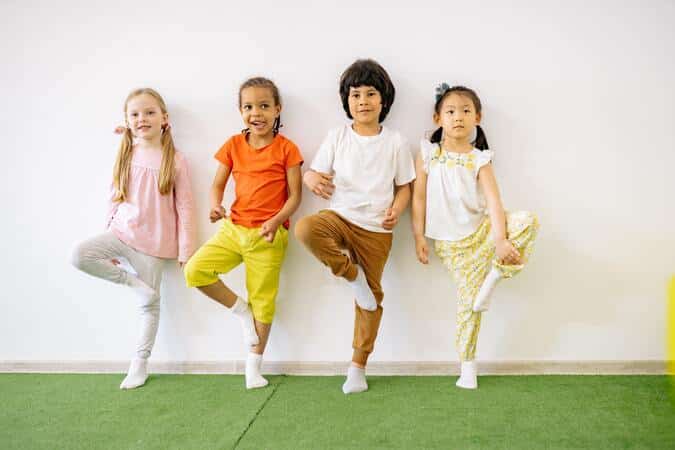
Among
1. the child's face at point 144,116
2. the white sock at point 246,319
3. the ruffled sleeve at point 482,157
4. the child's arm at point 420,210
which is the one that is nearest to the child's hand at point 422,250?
the child's arm at point 420,210

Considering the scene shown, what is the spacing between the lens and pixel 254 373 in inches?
88.3

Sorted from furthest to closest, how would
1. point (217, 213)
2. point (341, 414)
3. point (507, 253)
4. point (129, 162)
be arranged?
1. point (129, 162)
2. point (217, 213)
3. point (507, 253)
4. point (341, 414)

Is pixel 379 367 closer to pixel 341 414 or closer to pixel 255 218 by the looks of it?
pixel 341 414

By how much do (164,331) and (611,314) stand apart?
2.00 m

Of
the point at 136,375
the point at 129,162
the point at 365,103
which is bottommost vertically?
the point at 136,375

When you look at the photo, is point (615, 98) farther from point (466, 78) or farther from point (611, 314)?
point (611, 314)

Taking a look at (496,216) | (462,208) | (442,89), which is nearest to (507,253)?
(496,216)

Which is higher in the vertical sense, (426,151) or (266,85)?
(266,85)

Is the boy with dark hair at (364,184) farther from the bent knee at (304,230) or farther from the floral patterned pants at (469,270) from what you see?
the floral patterned pants at (469,270)

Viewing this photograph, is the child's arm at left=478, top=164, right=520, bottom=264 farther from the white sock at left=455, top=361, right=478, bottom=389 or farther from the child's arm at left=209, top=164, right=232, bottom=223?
the child's arm at left=209, top=164, right=232, bottom=223

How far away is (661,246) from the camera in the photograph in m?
2.28

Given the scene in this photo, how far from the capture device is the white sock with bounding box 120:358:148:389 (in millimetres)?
2287

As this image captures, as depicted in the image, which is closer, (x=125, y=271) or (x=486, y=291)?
(x=486, y=291)

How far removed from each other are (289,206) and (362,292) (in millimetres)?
474
